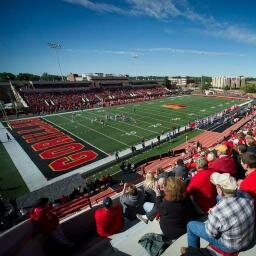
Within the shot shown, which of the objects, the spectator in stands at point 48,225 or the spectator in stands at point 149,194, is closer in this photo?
the spectator in stands at point 48,225

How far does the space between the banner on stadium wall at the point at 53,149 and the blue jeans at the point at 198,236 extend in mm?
18362

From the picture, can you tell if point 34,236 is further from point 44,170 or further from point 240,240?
point 44,170

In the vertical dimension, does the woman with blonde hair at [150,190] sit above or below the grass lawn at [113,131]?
above

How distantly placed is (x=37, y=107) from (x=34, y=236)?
5305 cm

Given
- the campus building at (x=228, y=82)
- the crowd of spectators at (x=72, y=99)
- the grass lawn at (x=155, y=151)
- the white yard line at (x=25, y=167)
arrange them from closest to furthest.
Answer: the white yard line at (x=25, y=167)
the grass lawn at (x=155, y=151)
the crowd of spectators at (x=72, y=99)
the campus building at (x=228, y=82)

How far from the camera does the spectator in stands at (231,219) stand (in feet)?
10.5

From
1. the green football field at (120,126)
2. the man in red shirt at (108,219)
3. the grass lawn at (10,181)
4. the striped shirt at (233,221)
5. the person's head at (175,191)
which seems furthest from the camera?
the green football field at (120,126)

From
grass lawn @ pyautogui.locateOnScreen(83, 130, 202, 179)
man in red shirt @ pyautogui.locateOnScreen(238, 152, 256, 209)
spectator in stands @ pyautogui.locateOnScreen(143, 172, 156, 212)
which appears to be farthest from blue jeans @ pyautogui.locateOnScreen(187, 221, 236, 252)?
grass lawn @ pyautogui.locateOnScreen(83, 130, 202, 179)

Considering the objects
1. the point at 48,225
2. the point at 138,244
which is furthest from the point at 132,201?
the point at 48,225

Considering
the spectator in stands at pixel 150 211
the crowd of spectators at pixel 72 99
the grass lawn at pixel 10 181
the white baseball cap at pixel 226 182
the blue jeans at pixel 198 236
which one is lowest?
the grass lawn at pixel 10 181

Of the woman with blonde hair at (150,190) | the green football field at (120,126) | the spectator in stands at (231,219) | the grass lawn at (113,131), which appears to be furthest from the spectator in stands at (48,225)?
the green football field at (120,126)

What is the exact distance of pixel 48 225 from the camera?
177 inches

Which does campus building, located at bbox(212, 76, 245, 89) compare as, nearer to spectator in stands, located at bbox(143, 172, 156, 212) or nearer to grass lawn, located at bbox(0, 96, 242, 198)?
grass lawn, located at bbox(0, 96, 242, 198)

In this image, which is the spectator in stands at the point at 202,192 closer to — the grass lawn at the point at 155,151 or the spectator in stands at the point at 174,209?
the spectator in stands at the point at 174,209
